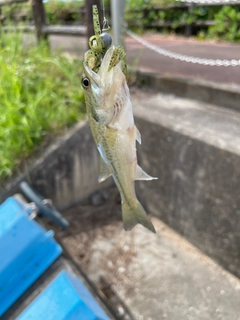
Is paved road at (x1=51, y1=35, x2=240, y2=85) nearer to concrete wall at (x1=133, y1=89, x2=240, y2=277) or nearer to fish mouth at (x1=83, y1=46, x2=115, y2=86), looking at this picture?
concrete wall at (x1=133, y1=89, x2=240, y2=277)

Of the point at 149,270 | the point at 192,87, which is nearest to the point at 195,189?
the point at 149,270

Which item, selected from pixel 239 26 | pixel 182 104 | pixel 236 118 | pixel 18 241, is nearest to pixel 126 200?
pixel 18 241

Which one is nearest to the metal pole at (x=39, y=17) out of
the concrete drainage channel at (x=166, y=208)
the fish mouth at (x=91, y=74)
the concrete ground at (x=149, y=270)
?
the concrete drainage channel at (x=166, y=208)

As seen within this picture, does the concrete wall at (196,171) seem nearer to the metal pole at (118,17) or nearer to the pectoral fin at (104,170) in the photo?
the metal pole at (118,17)

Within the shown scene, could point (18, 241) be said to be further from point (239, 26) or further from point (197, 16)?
point (197, 16)

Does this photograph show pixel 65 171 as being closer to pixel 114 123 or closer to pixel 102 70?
pixel 114 123
